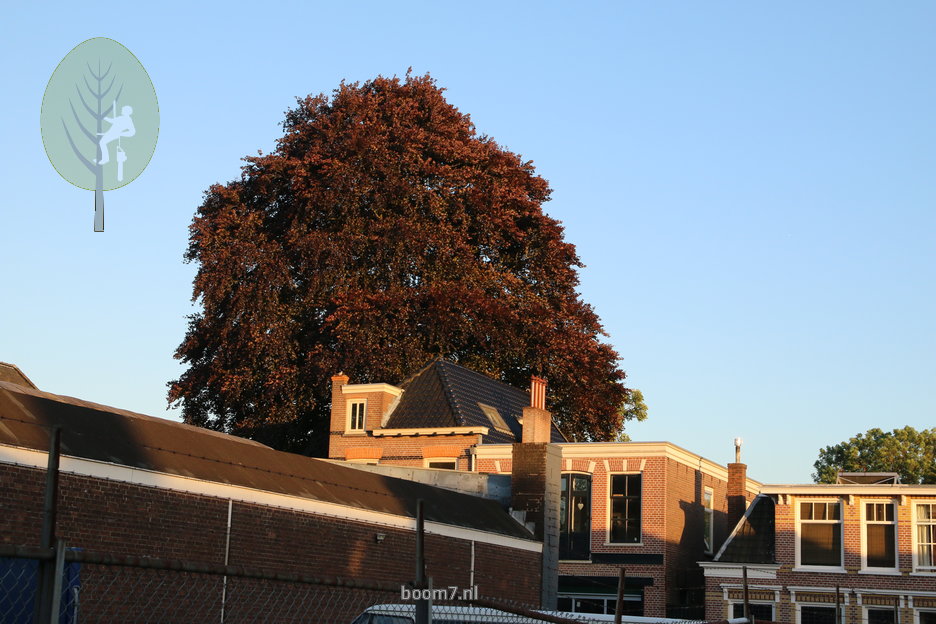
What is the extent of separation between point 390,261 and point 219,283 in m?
7.25

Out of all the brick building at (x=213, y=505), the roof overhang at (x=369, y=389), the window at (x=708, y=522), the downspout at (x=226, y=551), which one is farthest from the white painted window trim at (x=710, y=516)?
the downspout at (x=226, y=551)

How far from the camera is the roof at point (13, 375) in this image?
35062mm

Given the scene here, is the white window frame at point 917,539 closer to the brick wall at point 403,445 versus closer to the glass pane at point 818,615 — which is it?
the glass pane at point 818,615

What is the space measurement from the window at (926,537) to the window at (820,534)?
2261 mm

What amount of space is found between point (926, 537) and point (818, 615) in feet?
13.2

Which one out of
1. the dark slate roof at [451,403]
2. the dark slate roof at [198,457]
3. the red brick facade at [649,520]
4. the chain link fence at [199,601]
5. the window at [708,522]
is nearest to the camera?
the chain link fence at [199,601]

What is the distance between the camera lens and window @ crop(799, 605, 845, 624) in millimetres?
34875

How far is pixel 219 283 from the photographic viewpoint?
157 feet

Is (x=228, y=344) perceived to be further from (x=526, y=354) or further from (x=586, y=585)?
(x=586, y=585)

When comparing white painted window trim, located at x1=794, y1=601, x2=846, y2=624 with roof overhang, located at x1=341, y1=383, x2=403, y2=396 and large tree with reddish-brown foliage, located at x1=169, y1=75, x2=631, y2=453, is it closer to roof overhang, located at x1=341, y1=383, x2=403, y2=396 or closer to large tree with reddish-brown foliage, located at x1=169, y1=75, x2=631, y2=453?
large tree with reddish-brown foliage, located at x1=169, y1=75, x2=631, y2=453

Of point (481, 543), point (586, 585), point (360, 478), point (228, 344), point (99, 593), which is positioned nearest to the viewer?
point (99, 593)

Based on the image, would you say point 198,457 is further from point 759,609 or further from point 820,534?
point 820,534

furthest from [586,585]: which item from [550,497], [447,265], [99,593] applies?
[99,593]

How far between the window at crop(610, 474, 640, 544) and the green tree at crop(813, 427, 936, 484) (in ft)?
130
